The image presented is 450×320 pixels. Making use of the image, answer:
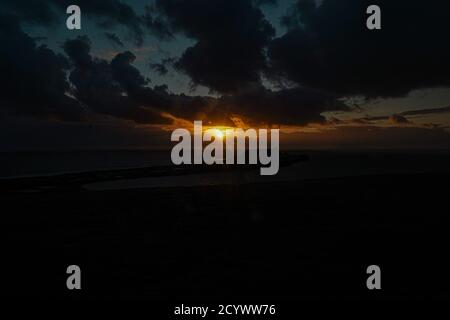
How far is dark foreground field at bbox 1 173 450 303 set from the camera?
33.6 ft

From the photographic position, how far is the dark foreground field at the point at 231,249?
10.2 meters

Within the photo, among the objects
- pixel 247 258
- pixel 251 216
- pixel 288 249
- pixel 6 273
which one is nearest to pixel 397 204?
pixel 251 216

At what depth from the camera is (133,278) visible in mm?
11039

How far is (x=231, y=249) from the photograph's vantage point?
13.8 m

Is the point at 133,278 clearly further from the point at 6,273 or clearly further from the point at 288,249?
the point at 288,249

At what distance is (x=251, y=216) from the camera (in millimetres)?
20078
